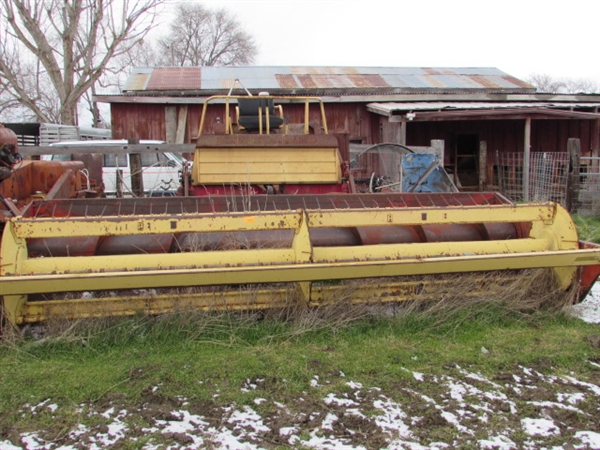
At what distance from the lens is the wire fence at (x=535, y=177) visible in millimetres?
12562

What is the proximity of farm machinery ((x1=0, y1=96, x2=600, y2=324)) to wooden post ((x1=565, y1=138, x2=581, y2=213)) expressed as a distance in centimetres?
546

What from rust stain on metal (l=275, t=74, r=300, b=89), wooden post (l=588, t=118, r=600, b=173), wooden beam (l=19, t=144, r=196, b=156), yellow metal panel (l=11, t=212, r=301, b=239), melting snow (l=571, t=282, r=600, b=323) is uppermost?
rust stain on metal (l=275, t=74, r=300, b=89)

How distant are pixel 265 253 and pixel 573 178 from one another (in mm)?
7830

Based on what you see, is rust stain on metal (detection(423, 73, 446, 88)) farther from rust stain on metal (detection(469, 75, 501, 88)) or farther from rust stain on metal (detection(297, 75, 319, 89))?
rust stain on metal (detection(297, 75, 319, 89))

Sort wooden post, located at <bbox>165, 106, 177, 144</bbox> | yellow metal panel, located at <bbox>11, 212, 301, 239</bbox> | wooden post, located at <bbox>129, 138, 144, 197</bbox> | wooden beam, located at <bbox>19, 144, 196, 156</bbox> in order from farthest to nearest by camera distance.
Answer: wooden post, located at <bbox>165, 106, 177, 144</bbox> < wooden post, located at <bbox>129, 138, 144, 197</bbox> < wooden beam, located at <bbox>19, 144, 196, 156</bbox> < yellow metal panel, located at <bbox>11, 212, 301, 239</bbox>

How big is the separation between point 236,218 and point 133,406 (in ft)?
4.59

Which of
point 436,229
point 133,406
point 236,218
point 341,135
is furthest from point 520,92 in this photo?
point 133,406

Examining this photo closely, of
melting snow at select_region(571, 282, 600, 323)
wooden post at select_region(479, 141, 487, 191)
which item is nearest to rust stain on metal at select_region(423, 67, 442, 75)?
wooden post at select_region(479, 141, 487, 191)

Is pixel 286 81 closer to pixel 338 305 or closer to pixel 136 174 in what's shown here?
pixel 136 174

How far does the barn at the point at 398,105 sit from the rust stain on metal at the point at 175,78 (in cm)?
3

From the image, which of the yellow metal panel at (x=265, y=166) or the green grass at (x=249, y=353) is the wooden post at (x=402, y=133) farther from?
the green grass at (x=249, y=353)

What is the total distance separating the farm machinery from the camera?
11.5 feet

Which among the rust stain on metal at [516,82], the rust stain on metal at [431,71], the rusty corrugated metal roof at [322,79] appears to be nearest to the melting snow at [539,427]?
the rusty corrugated metal roof at [322,79]

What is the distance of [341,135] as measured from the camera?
20.9 feet
